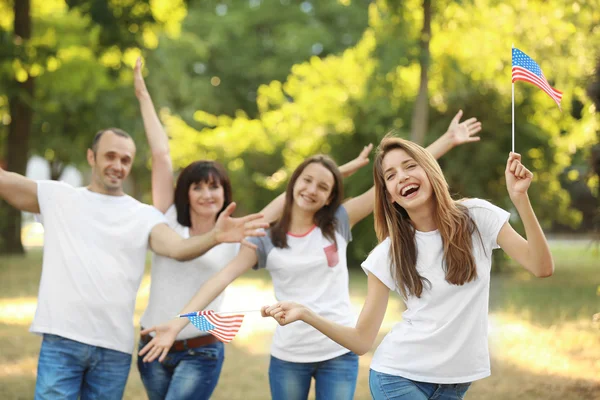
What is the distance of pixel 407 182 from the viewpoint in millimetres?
3445

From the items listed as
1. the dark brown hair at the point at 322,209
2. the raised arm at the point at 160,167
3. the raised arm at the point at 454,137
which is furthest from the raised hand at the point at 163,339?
the raised arm at the point at 454,137

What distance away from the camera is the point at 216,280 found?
14.4 ft

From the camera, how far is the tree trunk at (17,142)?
2158 cm

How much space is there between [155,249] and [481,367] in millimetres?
2101

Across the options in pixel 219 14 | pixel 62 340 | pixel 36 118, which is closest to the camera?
pixel 62 340

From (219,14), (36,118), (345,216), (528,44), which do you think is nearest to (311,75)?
(528,44)

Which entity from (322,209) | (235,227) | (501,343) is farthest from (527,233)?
(501,343)

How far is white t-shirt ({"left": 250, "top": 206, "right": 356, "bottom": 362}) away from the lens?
14.5 feet

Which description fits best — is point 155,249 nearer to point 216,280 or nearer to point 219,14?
point 216,280

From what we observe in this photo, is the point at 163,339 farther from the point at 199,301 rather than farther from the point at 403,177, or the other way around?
the point at 403,177

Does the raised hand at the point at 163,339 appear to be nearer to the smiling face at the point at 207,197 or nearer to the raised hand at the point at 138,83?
the smiling face at the point at 207,197

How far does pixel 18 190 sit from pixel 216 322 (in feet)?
5.15

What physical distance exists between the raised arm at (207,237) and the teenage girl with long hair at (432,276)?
883 mm

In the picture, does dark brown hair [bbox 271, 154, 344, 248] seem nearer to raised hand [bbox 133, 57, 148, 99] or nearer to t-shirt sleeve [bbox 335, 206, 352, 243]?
t-shirt sleeve [bbox 335, 206, 352, 243]
